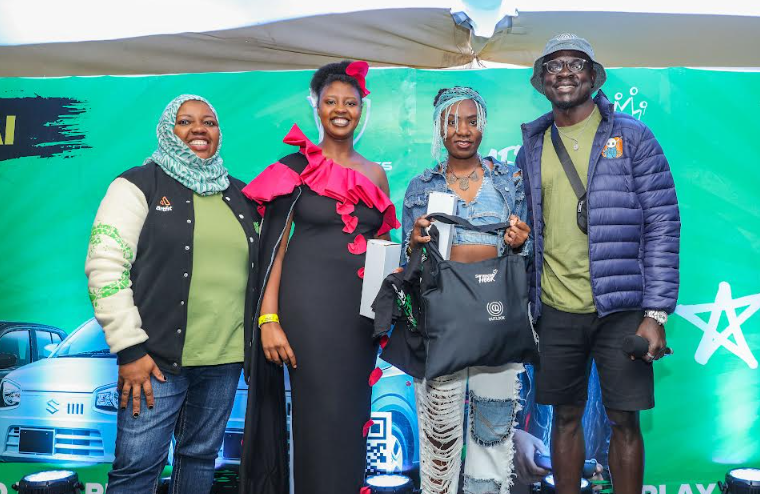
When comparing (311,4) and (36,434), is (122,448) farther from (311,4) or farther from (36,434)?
(311,4)

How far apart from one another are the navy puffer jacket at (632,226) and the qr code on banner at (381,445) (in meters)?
1.83

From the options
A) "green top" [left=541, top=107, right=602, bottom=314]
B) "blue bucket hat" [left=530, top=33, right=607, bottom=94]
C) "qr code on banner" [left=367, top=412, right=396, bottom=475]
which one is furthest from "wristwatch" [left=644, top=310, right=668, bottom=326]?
"qr code on banner" [left=367, top=412, right=396, bottom=475]

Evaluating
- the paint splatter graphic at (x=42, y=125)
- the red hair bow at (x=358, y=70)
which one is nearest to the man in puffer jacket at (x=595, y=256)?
the red hair bow at (x=358, y=70)

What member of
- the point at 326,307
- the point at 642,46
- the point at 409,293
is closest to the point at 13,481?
the point at 326,307

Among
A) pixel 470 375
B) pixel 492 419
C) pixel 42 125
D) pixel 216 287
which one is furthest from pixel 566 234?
pixel 42 125

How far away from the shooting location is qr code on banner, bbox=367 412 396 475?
4148 mm

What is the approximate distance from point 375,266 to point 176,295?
844 millimetres

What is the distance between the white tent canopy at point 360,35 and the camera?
3736 millimetres

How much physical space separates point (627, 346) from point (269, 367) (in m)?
1.57

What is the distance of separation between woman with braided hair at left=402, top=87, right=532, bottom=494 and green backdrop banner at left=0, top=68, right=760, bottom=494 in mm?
1194

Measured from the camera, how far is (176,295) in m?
2.70

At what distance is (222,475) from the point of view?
4.14 meters

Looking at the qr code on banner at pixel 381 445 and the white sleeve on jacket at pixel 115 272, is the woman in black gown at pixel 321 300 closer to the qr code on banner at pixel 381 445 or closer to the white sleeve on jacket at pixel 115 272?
the white sleeve on jacket at pixel 115 272

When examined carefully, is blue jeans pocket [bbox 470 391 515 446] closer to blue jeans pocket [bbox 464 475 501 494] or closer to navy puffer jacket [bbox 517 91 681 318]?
blue jeans pocket [bbox 464 475 501 494]
